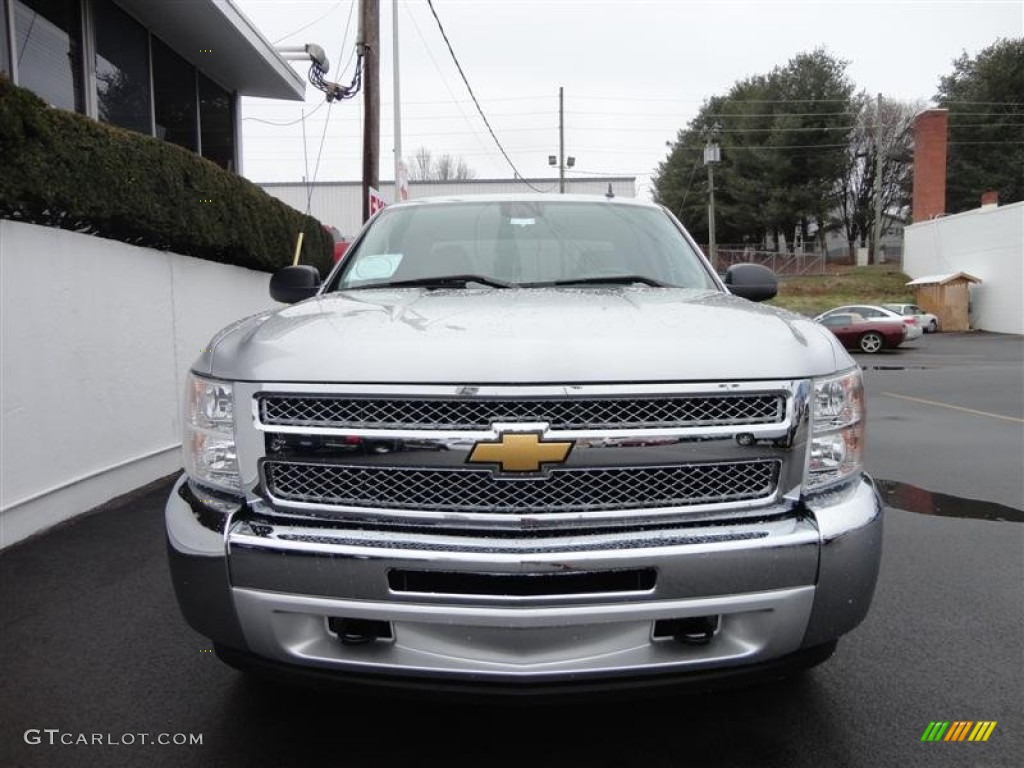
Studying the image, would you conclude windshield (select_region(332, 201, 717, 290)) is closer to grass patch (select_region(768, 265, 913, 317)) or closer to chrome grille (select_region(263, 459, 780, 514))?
chrome grille (select_region(263, 459, 780, 514))

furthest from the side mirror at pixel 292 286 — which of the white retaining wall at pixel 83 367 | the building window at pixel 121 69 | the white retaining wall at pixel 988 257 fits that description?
the white retaining wall at pixel 988 257

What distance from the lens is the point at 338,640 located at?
2010mm

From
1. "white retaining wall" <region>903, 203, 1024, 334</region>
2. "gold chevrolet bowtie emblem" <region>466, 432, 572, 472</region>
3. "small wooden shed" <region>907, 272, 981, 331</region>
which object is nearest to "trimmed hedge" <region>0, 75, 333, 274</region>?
"gold chevrolet bowtie emblem" <region>466, 432, 572, 472</region>

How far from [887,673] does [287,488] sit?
2280 millimetres

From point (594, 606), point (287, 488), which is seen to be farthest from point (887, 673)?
point (287, 488)

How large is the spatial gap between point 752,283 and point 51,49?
323 inches

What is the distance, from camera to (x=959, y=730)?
2.49 meters

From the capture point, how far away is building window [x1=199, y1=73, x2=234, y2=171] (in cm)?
1223

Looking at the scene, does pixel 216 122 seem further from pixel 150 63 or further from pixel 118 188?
pixel 118 188

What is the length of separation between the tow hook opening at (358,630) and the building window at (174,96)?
34.2ft

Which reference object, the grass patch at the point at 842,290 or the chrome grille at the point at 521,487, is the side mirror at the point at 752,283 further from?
the grass patch at the point at 842,290

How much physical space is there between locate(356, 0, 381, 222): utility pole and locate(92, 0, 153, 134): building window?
3.78 metres

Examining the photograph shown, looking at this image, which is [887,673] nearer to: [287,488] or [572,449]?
[572,449]

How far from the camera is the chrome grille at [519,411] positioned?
2.01 m
